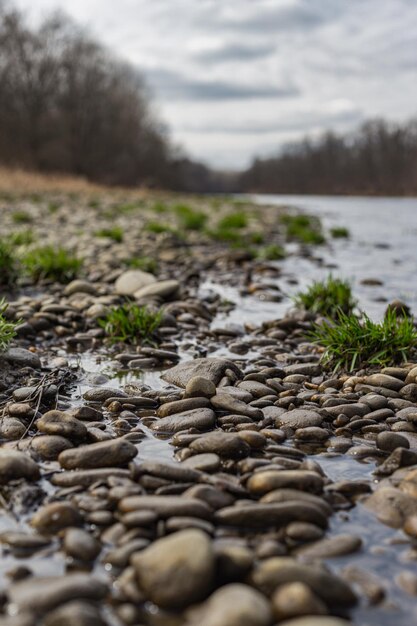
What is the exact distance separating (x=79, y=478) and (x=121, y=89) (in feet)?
155

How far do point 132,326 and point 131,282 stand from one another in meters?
1.53

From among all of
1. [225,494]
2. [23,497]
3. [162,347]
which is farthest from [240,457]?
[162,347]

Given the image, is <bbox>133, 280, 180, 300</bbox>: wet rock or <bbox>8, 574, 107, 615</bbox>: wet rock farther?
<bbox>133, 280, 180, 300</bbox>: wet rock

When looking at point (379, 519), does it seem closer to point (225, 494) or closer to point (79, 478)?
point (225, 494)

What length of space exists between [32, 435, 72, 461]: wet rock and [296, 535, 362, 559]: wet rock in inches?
42.7

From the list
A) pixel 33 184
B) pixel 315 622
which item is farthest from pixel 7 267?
pixel 33 184

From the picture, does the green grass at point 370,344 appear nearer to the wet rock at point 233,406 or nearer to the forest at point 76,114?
the wet rock at point 233,406

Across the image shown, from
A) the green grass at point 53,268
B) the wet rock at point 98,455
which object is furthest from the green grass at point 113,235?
the wet rock at point 98,455

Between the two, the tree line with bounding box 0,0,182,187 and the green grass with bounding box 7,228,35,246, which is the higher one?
the tree line with bounding box 0,0,182,187

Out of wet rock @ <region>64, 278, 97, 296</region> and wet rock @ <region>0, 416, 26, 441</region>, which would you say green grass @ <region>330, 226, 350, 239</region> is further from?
wet rock @ <region>0, 416, 26, 441</region>

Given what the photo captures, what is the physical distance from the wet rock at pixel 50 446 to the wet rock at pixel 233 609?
109 cm

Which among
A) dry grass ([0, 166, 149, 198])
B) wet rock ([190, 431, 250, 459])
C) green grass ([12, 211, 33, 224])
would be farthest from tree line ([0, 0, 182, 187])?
wet rock ([190, 431, 250, 459])

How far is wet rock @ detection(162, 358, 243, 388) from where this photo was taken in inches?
135

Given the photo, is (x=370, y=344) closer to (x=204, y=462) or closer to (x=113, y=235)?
(x=204, y=462)
